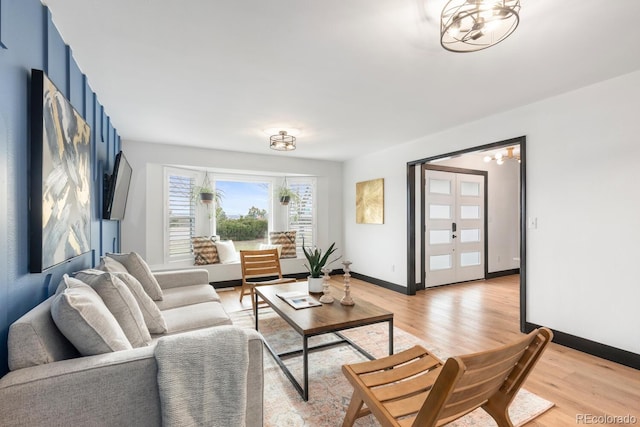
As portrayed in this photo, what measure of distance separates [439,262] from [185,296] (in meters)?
4.06

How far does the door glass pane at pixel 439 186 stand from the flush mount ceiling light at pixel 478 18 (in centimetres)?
342

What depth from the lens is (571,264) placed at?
273 centimetres

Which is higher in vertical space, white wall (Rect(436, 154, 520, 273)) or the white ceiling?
the white ceiling

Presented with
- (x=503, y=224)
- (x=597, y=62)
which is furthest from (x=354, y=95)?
(x=503, y=224)

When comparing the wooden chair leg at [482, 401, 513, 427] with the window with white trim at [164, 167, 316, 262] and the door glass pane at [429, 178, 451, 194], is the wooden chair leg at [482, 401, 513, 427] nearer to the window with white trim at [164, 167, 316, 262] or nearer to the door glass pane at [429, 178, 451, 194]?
the door glass pane at [429, 178, 451, 194]

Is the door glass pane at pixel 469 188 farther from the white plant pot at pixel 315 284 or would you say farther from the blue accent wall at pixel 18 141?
the blue accent wall at pixel 18 141

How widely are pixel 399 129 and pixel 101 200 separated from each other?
352 centimetres

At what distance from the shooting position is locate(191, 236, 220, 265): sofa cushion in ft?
16.1

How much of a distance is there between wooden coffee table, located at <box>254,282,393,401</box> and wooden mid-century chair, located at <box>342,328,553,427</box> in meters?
0.41

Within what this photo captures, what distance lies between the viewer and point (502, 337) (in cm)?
296

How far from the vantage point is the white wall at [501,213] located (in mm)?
5699

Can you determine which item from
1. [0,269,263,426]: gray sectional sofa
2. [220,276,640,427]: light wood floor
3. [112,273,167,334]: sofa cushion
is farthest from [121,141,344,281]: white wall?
Result: [0,269,263,426]: gray sectional sofa

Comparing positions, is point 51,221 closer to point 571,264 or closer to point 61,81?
point 61,81

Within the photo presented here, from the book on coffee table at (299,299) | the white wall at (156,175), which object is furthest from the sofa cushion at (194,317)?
the white wall at (156,175)
